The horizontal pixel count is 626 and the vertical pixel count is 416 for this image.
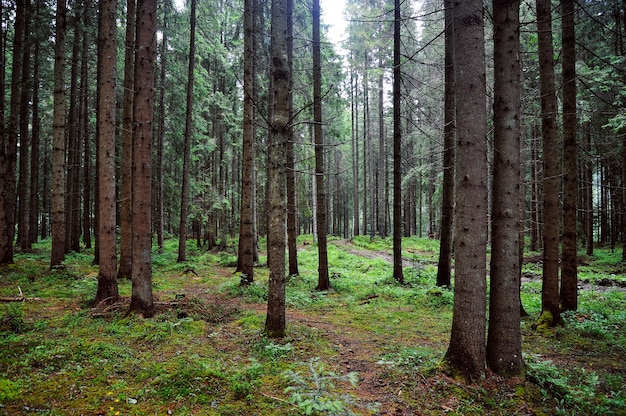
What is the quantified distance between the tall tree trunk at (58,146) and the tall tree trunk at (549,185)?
14099 mm

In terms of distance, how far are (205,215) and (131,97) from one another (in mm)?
11529

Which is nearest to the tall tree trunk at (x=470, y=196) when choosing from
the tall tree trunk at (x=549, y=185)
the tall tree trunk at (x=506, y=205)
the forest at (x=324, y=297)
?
the forest at (x=324, y=297)

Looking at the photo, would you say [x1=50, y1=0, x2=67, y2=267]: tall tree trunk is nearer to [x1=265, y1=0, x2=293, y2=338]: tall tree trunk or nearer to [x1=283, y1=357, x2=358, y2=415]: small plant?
[x1=265, y1=0, x2=293, y2=338]: tall tree trunk

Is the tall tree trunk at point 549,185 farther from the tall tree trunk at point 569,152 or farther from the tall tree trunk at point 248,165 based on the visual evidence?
the tall tree trunk at point 248,165

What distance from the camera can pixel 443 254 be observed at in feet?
38.5

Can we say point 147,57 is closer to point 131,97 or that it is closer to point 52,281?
point 131,97

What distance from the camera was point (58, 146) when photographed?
11.8 meters

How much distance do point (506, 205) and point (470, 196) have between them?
0.62m

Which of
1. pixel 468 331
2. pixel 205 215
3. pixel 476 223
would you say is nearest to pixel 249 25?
pixel 476 223

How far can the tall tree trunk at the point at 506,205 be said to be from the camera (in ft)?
14.9

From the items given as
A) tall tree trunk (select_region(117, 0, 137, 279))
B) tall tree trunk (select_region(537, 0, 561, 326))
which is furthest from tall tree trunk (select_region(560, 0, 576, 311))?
tall tree trunk (select_region(117, 0, 137, 279))

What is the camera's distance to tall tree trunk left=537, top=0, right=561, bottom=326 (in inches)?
283

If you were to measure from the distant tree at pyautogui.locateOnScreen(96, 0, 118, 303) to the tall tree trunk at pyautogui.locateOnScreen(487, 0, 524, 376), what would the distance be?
757 centimetres

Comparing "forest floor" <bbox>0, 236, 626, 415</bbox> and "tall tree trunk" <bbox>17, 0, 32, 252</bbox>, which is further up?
"tall tree trunk" <bbox>17, 0, 32, 252</bbox>
